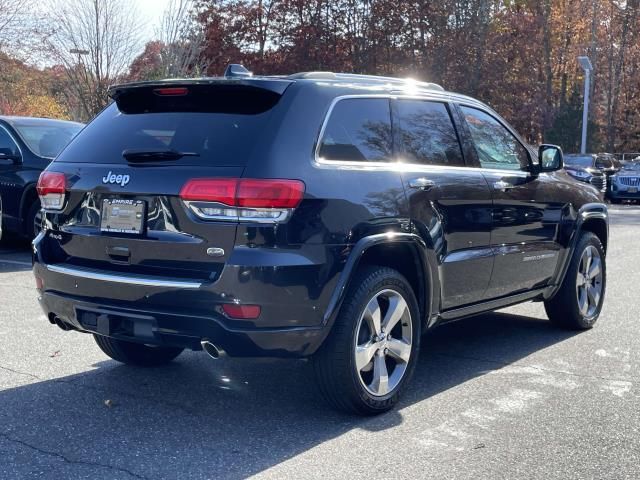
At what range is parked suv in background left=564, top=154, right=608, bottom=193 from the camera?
88.6 ft

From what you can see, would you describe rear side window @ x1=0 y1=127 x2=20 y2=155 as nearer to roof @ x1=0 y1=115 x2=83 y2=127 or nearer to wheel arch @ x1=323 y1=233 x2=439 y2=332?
roof @ x1=0 y1=115 x2=83 y2=127

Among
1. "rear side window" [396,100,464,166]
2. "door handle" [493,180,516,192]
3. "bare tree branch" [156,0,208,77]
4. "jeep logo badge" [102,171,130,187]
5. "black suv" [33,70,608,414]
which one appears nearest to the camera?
"black suv" [33,70,608,414]

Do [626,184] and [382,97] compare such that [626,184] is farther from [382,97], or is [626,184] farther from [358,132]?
[358,132]

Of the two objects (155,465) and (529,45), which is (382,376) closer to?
(155,465)

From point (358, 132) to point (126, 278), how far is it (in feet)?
4.91

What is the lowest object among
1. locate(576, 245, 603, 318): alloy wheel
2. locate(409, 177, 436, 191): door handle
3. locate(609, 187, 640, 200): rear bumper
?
locate(609, 187, 640, 200): rear bumper

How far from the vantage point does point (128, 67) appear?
24.0m

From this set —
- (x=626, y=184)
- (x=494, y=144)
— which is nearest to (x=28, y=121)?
(x=494, y=144)

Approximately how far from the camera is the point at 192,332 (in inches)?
164

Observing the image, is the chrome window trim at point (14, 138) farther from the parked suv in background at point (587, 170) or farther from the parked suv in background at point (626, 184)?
the parked suv in background at point (626, 184)

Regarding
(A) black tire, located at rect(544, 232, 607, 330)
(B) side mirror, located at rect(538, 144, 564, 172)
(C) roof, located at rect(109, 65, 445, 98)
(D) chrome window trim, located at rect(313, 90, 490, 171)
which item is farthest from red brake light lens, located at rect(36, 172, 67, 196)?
(A) black tire, located at rect(544, 232, 607, 330)

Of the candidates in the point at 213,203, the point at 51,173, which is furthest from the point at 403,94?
the point at 51,173

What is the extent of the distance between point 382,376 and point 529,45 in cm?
4180

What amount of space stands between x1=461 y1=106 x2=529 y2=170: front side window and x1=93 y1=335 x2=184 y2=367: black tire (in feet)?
7.89
